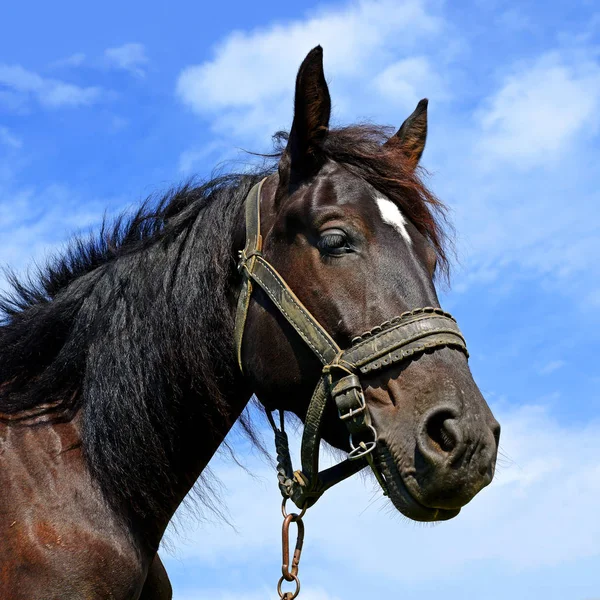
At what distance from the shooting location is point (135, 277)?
5.34m

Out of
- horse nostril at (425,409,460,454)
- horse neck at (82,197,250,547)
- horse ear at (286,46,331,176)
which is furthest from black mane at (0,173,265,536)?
horse nostril at (425,409,460,454)

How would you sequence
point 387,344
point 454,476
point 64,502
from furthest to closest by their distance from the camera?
point 64,502 → point 387,344 → point 454,476

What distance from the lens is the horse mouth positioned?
4072 millimetres

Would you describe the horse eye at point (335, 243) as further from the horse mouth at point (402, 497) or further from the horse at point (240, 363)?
the horse mouth at point (402, 497)

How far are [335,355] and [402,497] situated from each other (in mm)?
813

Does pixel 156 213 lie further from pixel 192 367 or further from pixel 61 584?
pixel 61 584

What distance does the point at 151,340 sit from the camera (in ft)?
16.6

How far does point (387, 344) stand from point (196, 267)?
155 cm

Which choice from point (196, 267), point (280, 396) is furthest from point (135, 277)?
point (280, 396)

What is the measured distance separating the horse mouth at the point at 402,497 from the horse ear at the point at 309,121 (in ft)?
6.12

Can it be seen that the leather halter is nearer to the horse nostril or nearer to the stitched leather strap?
the stitched leather strap

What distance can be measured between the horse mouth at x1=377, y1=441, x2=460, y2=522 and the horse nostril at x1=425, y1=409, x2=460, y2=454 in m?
0.26

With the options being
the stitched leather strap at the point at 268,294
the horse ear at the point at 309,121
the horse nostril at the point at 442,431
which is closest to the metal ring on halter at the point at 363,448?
the horse nostril at the point at 442,431

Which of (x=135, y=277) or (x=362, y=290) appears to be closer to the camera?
(x=362, y=290)
